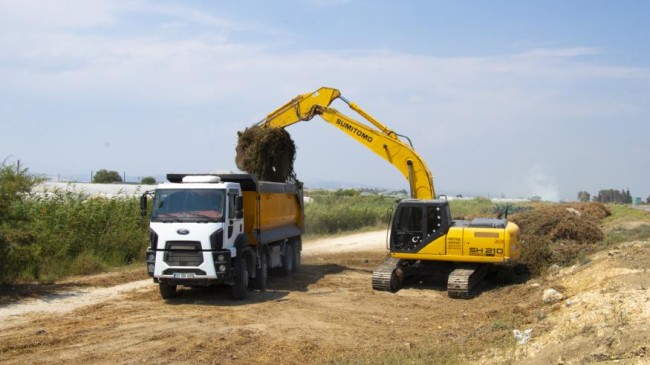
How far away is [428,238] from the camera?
17.5m

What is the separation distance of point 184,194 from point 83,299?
329 centimetres

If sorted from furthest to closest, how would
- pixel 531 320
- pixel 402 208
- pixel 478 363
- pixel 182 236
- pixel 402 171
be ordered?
pixel 402 171
pixel 402 208
pixel 182 236
pixel 531 320
pixel 478 363

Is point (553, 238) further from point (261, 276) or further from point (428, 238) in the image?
point (261, 276)

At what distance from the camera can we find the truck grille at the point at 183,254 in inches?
568

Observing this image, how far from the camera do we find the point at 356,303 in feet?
50.4

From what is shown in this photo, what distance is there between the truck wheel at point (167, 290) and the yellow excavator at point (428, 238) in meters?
5.06

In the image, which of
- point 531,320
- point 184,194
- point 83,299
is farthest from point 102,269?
point 531,320

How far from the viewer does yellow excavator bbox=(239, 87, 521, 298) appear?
670 inches

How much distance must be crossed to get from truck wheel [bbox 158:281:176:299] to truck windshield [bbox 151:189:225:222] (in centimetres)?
144

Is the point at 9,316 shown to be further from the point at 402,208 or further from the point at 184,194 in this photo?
the point at 402,208

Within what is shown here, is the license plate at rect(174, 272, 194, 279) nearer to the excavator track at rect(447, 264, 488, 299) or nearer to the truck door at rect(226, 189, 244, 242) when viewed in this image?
the truck door at rect(226, 189, 244, 242)

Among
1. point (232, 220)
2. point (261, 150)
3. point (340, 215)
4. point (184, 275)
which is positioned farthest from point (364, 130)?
point (340, 215)

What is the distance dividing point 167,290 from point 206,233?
1688 millimetres

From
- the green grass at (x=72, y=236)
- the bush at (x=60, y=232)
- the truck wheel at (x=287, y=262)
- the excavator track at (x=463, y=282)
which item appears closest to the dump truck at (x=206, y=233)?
the truck wheel at (x=287, y=262)
